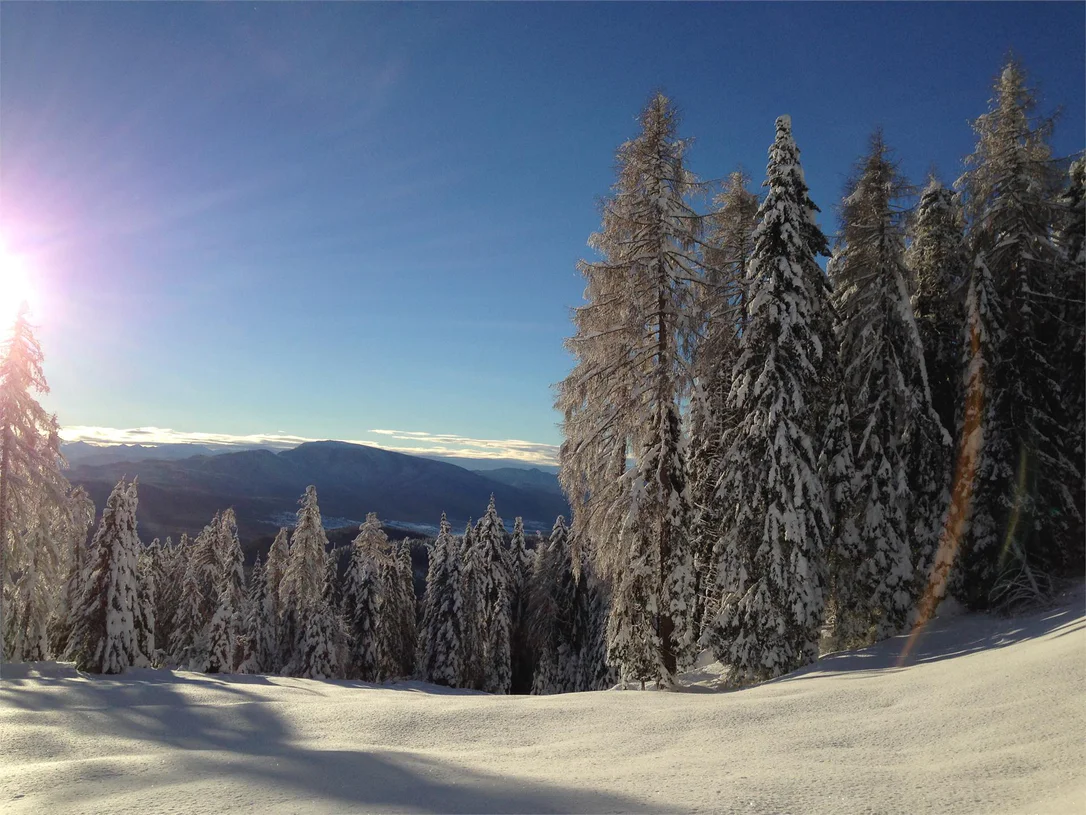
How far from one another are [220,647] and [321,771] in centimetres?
3333

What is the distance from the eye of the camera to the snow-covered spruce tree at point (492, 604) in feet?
136

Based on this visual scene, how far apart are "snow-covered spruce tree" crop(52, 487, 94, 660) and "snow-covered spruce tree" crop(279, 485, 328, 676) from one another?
9.66 meters

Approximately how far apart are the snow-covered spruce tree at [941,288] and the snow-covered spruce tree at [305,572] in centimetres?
2973

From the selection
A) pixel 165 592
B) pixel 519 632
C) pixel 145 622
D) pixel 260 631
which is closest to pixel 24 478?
pixel 145 622

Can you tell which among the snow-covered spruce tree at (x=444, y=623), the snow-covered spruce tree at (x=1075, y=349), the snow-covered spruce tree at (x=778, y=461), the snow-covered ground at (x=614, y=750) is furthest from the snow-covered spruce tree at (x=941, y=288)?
the snow-covered spruce tree at (x=444, y=623)

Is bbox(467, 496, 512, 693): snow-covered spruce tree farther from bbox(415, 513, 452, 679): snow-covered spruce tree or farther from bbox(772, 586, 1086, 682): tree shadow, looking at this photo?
bbox(772, 586, 1086, 682): tree shadow

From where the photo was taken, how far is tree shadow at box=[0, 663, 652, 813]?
4.52 meters

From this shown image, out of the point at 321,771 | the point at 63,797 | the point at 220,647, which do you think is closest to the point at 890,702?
the point at 321,771

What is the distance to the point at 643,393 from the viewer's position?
13.7 meters

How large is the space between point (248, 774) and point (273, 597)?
3875 cm

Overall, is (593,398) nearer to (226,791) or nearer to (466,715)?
(466,715)

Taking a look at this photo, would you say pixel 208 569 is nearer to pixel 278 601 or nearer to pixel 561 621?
pixel 278 601

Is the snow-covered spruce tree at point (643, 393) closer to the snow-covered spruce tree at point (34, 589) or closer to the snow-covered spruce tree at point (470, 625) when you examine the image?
the snow-covered spruce tree at point (34, 589)

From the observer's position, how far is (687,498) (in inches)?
535
